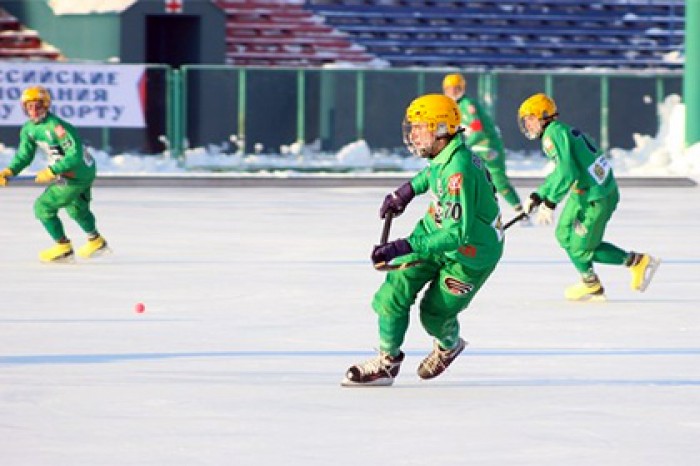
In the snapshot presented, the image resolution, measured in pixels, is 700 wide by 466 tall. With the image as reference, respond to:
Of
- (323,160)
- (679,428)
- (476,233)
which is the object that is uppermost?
(476,233)

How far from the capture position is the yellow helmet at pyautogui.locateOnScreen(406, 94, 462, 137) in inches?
344

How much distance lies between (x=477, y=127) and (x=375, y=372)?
1118 centimetres

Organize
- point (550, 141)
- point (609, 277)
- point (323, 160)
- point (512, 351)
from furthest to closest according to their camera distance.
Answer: point (323, 160), point (609, 277), point (550, 141), point (512, 351)

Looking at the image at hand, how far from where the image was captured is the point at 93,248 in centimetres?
1558

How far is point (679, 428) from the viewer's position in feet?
25.6

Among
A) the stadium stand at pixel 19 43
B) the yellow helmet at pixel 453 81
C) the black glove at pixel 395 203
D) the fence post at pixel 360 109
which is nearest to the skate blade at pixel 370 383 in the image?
the black glove at pixel 395 203

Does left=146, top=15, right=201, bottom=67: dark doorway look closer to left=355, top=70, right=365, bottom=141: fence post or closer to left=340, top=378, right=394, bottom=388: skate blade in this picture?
left=355, top=70, right=365, bottom=141: fence post

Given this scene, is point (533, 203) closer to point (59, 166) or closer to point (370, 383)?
point (370, 383)

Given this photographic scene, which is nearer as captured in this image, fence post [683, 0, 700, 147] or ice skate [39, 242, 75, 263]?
ice skate [39, 242, 75, 263]

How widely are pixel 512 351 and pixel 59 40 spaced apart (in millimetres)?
22727

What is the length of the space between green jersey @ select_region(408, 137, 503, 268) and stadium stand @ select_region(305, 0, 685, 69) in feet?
87.2

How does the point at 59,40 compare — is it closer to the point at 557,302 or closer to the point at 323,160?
the point at 323,160

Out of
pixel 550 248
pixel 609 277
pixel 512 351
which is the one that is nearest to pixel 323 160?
pixel 550 248

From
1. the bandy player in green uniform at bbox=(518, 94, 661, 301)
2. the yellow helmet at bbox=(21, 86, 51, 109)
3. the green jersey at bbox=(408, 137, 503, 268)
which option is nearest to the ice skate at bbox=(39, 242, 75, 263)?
the yellow helmet at bbox=(21, 86, 51, 109)
